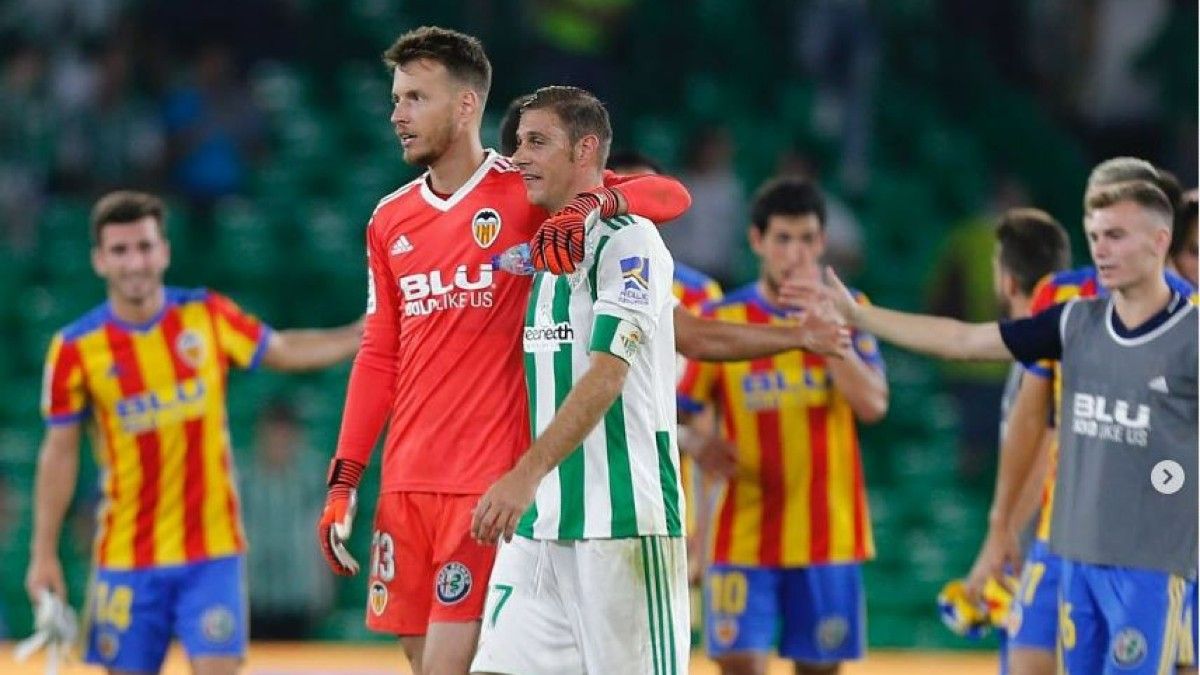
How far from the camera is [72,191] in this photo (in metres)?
16.2

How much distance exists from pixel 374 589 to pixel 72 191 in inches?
418

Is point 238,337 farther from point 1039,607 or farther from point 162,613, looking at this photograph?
point 1039,607

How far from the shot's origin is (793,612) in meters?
8.20

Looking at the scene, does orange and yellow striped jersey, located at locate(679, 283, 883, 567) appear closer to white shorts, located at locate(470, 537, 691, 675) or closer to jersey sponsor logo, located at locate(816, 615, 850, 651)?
jersey sponsor logo, located at locate(816, 615, 850, 651)

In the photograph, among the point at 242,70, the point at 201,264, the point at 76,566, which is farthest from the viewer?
the point at 242,70

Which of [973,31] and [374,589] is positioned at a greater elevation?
[973,31]

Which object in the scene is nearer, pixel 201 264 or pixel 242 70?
pixel 201 264

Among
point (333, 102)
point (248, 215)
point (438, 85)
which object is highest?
point (333, 102)

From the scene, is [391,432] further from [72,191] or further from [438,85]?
[72,191]

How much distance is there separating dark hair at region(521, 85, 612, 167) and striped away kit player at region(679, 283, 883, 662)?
242 cm

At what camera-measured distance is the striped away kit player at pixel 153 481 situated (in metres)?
7.95

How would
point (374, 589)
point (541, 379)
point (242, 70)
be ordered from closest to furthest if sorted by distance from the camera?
point (541, 379) → point (374, 589) → point (242, 70)

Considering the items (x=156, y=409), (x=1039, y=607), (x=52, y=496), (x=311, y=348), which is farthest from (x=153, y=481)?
(x=1039, y=607)

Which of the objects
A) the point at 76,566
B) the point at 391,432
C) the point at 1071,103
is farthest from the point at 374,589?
the point at 1071,103
